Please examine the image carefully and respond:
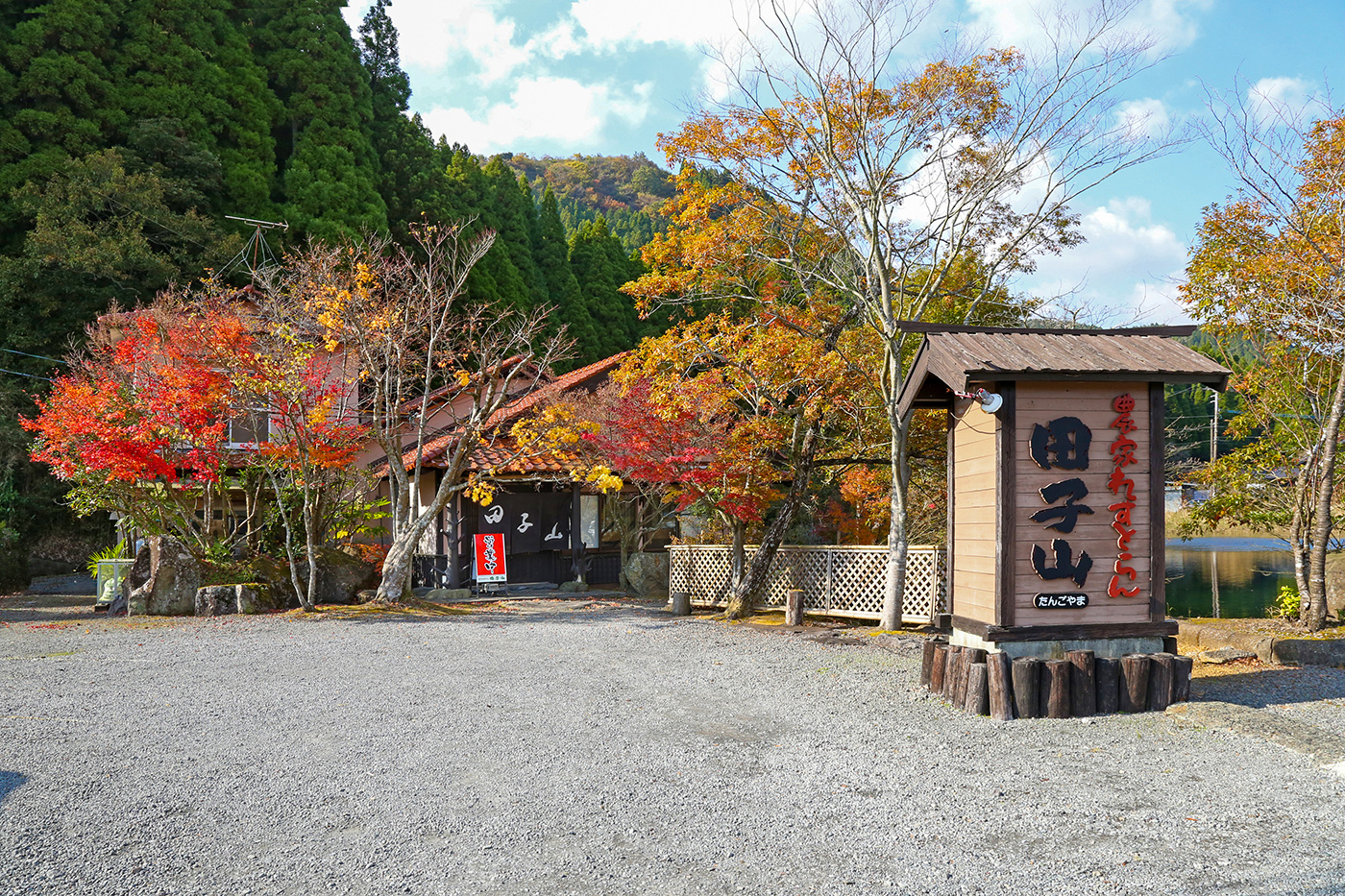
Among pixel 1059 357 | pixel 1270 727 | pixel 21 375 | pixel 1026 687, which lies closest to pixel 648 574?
pixel 1026 687

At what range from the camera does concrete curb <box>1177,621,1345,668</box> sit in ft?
26.6

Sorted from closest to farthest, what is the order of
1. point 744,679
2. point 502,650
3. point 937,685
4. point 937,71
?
point 937,685, point 744,679, point 502,650, point 937,71

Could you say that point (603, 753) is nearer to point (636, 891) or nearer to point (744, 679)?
point (636, 891)

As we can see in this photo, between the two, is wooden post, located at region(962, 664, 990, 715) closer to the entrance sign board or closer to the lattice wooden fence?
the entrance sign board

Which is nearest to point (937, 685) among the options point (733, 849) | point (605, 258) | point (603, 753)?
point (603, 753)

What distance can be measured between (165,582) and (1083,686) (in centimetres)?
1149

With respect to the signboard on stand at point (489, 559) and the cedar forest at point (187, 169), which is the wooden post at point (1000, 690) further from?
the cedar forest at point (187, 169)

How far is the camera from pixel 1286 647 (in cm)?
831

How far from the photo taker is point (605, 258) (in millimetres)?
28141

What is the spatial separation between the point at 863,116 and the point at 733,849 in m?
9.01

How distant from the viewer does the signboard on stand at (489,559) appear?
15.1m

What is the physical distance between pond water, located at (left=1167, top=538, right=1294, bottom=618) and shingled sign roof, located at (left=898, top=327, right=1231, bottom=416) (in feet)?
15.6

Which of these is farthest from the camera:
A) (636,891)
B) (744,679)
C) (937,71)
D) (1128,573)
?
(937,71)

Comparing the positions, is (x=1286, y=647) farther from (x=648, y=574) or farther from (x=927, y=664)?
(x=648, y=574)
